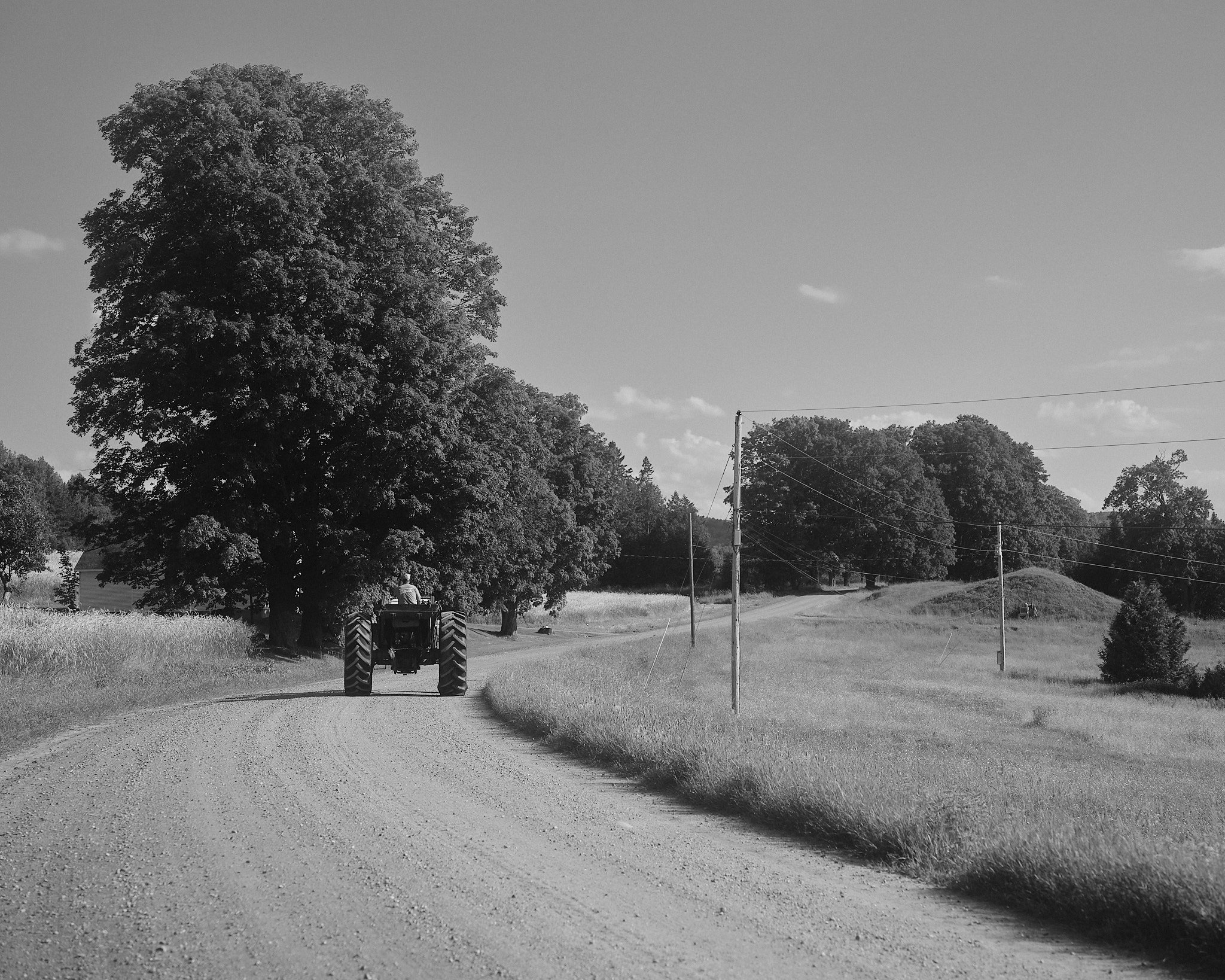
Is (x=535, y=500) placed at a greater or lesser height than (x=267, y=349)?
lesser

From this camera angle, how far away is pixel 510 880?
6.89 metres

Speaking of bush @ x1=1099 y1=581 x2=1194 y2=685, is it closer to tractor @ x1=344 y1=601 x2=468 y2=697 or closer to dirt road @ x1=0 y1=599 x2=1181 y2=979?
tractor @ x1=344 y1=601 x2=468 y2=697

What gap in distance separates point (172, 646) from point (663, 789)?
59.0ft

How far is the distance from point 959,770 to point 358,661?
12.4 meters

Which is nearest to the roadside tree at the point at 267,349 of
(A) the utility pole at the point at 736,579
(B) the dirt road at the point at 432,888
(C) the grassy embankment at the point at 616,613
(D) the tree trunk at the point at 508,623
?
(A) the utility pole at the point at 736,579

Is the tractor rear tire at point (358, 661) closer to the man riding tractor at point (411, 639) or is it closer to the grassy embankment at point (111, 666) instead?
the man riding tractor at point (411, 639)

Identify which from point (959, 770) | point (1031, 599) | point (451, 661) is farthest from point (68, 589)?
point (1031, 599)

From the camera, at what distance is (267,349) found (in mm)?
26453

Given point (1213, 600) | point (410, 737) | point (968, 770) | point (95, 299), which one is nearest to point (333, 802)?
point (410, 737)

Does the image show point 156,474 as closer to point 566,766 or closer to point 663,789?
point 566,766

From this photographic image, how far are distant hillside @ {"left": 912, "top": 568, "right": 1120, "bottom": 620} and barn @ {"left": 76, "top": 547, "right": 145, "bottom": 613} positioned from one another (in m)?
53.8

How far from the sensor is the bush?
1688 inches

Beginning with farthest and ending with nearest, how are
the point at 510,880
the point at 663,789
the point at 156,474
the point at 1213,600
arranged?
the point at 1213,600, the point at 156,474, the point at 663,789, the point at 510,880

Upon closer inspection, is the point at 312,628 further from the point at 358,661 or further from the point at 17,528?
the point at 17,528
